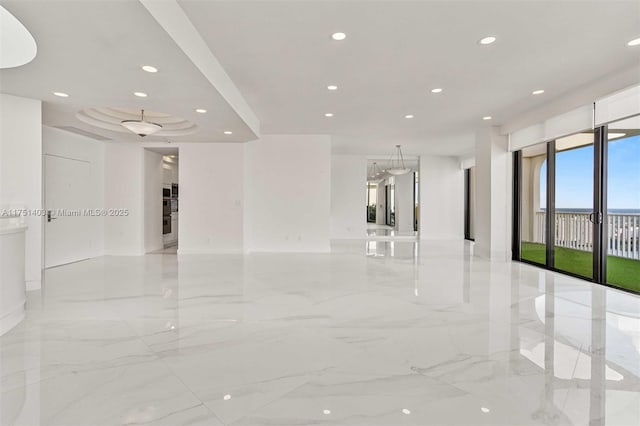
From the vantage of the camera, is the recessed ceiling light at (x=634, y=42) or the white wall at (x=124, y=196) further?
the white wall at (x=124, y=196)

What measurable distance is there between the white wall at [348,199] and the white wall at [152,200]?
17.8 feet

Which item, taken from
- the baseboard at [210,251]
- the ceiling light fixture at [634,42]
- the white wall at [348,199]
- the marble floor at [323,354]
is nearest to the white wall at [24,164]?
the marble floor at [323,354]

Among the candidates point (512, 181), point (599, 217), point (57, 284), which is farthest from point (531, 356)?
point (57, 284)

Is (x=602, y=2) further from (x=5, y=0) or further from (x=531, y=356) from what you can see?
(x=5, y=0)

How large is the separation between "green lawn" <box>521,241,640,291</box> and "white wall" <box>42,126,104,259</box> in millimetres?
9784

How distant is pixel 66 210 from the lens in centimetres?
675

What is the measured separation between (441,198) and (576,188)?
5.55 metres

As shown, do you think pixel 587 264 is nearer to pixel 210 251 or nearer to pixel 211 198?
pixel 210 251

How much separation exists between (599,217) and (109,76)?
697cm

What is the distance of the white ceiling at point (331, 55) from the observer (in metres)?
2.85

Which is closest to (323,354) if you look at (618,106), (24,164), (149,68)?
(149,68)

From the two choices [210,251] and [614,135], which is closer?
[614,135]

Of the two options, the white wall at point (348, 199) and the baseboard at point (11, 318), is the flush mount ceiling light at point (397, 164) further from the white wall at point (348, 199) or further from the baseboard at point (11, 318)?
the baseboard at point (11, 318)

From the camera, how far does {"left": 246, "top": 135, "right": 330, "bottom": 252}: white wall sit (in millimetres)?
8328
